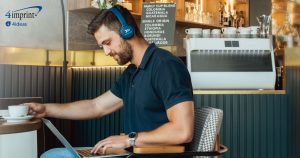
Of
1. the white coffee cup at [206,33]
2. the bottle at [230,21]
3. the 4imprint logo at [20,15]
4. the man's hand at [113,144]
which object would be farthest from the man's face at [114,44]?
the bottle at [230,21]

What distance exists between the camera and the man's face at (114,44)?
6.41ft

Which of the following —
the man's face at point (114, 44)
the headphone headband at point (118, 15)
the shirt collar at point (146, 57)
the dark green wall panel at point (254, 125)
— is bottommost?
the dark green wall panel at point (254, 125)

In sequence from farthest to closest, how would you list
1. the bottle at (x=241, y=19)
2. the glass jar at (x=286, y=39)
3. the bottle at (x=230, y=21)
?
the bottle at (x=241, y=19)
the bottle at (x=230, y=21)
the glass jar at (x=286, y=39)

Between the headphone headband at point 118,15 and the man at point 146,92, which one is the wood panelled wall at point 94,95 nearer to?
the man at point 146,92

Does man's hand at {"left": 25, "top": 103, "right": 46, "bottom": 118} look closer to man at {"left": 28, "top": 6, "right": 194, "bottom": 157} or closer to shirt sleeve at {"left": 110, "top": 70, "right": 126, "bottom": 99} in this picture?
man at {"left": 28, "top": 6, "right": 194, "bottom": 157}

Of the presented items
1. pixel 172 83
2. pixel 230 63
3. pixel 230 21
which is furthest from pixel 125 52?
pixel 230 21

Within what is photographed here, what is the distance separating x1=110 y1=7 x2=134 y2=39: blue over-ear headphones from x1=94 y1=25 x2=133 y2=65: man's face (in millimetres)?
43

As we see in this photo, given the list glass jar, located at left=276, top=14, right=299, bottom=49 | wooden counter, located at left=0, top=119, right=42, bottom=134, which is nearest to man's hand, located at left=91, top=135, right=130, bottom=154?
wooden counter, located at left=0, top=119, right=42, bottom=134

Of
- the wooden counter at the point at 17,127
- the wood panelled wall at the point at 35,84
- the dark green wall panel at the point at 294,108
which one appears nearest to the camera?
the wooden counter at the point at 17,127

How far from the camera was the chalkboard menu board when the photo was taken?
3.72m

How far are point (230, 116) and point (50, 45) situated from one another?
1818 millimetres

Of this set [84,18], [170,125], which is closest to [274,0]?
[84,18]

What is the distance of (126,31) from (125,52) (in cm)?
12

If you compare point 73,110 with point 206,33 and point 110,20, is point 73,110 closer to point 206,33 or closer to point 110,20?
point 110,20
